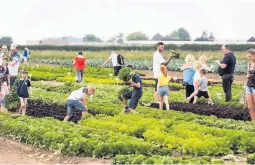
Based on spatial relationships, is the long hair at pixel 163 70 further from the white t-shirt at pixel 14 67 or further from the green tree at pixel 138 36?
the green tree at pixel 138 36

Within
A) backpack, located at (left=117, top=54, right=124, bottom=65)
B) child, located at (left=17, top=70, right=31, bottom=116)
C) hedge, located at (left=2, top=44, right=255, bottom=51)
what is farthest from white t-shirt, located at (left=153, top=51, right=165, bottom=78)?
hedge, located at (left=2, top=44, right=255, bottom=51)

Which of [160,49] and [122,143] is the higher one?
[160,49]

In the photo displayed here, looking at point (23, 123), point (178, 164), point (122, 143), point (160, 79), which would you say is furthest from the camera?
point (160, 79)

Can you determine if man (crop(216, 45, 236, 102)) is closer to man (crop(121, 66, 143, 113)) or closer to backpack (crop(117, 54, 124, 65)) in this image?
man (crop(121, 66, 143, 113))

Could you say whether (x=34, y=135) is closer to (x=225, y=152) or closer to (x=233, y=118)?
(x=225, y=152)

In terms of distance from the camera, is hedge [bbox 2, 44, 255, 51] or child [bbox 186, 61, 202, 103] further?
hedge [bbox 2, 44, 255, 51]

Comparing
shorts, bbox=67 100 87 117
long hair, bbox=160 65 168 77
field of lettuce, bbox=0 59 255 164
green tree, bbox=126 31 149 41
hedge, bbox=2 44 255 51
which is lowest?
green tree, bbox=126 31 149 41

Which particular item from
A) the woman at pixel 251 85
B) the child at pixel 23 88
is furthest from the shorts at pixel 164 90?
the child at pixel 23 88

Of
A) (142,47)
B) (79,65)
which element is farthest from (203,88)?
(142,47)

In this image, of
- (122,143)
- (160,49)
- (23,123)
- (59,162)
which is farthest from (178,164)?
(160,49)

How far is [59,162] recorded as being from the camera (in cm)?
1305

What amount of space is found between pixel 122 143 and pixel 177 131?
245 cm

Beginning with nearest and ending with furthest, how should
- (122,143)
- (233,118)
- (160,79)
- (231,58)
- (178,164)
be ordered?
(178,164) → (122,143) → (233,118) → (160,79) → (231,58)

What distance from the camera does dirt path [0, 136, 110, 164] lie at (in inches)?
508
